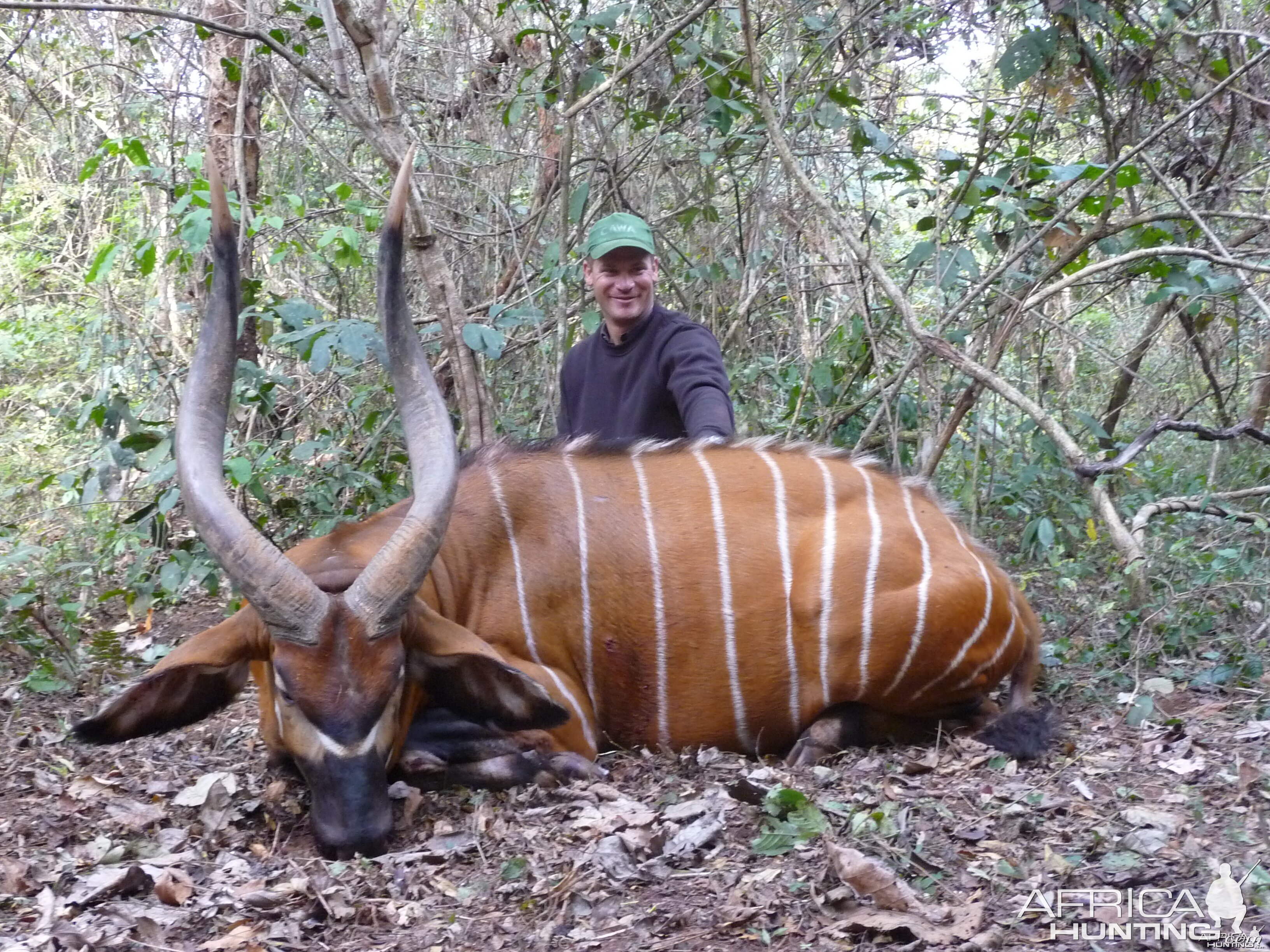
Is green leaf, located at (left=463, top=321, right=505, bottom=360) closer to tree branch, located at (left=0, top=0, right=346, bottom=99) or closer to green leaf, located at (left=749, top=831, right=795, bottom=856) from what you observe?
tree branch, located at (left=0, top=0, right=346, bottom=99)

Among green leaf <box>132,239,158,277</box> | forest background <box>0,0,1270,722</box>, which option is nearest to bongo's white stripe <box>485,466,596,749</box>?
forest background <box>0,0,1270,722</box>

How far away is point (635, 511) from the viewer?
4.02m

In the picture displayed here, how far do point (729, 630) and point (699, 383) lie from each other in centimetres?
124

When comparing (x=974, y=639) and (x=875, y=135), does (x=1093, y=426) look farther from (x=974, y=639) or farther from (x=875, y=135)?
(x=875, y=135)

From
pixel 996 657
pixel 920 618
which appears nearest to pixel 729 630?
pixel 920 618

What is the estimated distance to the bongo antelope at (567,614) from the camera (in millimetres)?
3162

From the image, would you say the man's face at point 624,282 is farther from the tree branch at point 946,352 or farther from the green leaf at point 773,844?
the green leaf at point 773,844

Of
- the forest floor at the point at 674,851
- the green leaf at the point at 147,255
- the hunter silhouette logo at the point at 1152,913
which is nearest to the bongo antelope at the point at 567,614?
the forest floor at the point at 674,851

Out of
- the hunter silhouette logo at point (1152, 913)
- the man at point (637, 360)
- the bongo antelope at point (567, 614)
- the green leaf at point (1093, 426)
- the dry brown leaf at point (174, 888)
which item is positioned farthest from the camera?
the green leaf at point (1093, 426)

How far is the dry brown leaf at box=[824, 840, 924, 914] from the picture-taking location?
246 cm

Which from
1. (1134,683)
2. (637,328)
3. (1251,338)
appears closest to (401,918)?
(1134,683)

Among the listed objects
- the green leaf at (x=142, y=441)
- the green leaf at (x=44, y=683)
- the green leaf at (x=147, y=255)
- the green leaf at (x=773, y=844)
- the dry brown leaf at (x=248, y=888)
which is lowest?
the dry brown leaf at (x=248, y=888)

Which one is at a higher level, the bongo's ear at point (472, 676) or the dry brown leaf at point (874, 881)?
the bongo's ear at point (472, 676)

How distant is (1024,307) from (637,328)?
5.36ft
